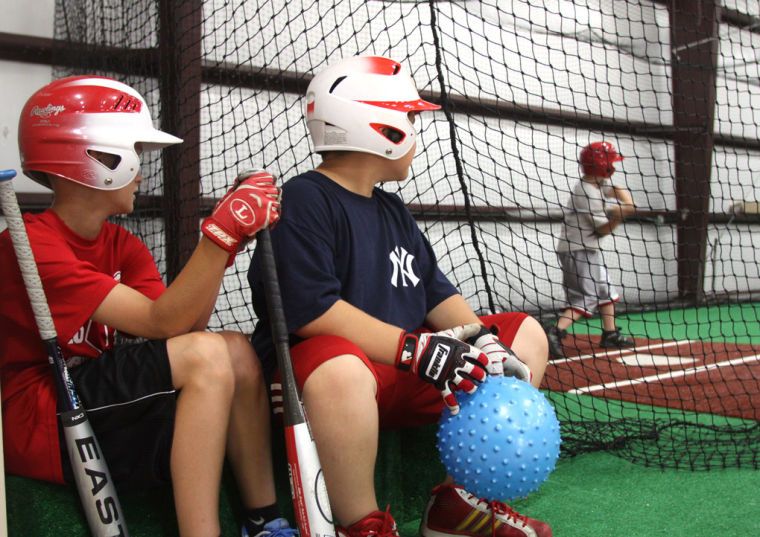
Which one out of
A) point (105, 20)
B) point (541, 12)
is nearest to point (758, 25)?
point (541, 12)

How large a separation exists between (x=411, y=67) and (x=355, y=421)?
425cm

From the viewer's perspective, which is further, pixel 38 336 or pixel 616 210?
pixel 616 210

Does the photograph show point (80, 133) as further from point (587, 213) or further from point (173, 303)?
point (587, 213)

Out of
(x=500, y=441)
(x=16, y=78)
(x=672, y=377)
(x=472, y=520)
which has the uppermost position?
(x=16, y=78)

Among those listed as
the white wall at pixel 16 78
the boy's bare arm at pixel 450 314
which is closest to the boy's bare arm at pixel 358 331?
the boy's bare arm at pixel 450 314

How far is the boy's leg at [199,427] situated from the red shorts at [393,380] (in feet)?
0.52

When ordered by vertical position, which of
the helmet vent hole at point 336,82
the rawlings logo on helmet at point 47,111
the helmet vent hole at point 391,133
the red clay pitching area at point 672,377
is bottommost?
the red clay pitching area at point 672,377

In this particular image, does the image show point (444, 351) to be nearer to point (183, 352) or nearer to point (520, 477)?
point (520, 477)

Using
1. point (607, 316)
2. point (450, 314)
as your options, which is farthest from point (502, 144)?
point (450, 314)

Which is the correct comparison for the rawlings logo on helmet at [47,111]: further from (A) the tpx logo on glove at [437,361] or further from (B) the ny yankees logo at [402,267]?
(A) the tpx logo on glove at [437,361]

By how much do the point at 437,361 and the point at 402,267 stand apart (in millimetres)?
390

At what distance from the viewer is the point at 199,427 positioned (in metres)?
1.22

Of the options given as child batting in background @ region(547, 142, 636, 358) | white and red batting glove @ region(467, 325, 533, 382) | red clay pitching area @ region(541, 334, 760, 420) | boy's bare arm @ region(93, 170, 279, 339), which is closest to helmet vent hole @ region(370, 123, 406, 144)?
boy's bare arm @ region(93, 170, 279, 339)

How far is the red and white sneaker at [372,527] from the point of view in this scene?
126 cm
